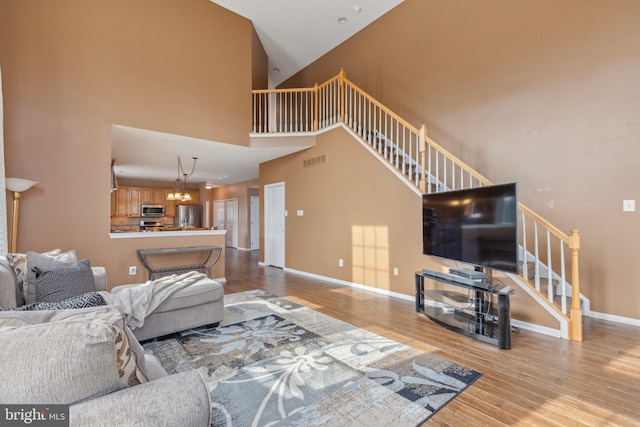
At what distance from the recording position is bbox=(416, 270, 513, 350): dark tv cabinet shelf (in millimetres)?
2691

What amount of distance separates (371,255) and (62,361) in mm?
4356

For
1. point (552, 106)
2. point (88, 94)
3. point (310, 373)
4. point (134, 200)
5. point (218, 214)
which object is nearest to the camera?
point (310, 373)

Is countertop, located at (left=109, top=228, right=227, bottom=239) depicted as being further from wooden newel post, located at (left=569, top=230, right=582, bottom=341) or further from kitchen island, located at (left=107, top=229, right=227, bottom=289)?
wooden newel post, located at (left=569, top=230, right=582, bottom=341)

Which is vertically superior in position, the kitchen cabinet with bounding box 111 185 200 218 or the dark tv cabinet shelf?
the kitchen cabinet with bounding box 111 185 200 218

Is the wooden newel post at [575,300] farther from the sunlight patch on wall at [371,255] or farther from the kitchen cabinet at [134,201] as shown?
the kitchen cabinet at [134,201]

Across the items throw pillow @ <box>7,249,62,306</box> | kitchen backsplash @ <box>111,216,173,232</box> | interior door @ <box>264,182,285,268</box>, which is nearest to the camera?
throw pillow @ <box>7,249,62,306</box>

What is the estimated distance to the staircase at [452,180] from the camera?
2939mm

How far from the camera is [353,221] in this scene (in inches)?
206

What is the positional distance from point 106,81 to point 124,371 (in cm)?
481

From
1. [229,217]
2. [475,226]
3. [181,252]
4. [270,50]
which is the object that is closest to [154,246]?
[181,252]

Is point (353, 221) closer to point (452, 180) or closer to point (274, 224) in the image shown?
point (452, 180)

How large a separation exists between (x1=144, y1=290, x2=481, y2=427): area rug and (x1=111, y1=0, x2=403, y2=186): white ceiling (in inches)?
140

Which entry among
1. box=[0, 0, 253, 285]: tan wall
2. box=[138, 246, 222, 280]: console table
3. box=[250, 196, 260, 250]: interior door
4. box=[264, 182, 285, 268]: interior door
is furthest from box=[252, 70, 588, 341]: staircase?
box=[250, 196, 260, 250]: interior door

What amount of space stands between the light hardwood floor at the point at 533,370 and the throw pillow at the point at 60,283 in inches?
97.0
